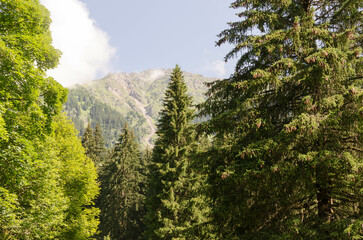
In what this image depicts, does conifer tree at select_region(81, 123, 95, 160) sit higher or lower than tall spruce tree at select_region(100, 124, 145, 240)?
higher

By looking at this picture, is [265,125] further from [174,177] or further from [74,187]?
[74,187]

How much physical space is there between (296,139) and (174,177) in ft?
39.2

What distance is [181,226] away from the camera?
50.1 feet

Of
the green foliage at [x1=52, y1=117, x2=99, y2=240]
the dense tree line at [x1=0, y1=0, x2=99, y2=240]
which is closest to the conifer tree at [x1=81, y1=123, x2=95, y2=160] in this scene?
the green foliage at [x1=52, y1=117, x2=99, y2=240]

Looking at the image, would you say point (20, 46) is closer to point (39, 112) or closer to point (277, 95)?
point (39, 112)

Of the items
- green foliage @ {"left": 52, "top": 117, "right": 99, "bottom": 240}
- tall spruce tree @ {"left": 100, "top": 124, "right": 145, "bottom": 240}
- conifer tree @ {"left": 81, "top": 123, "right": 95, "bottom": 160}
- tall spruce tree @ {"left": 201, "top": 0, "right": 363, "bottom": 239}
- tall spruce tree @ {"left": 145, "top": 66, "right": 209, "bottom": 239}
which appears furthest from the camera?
conifer tree @ {"left": 81, "top": 123, "right": 95, "bottom": 160}

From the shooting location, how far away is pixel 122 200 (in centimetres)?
3244

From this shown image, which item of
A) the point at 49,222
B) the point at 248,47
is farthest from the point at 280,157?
the point at 49,222

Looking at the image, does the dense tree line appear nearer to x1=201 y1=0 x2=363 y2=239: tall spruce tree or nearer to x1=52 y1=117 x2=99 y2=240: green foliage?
x1=52 y1=117 x2=99 y2=240: green foliage

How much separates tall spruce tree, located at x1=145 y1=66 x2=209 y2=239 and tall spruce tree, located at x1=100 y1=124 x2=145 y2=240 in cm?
1518

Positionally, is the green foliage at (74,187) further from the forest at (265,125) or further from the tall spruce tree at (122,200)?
the tall spruce tree at (122,200)

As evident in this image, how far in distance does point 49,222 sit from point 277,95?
11161 mm

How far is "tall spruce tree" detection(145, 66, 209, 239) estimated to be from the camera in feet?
51.2

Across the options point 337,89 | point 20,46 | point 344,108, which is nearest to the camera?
point 344,108
